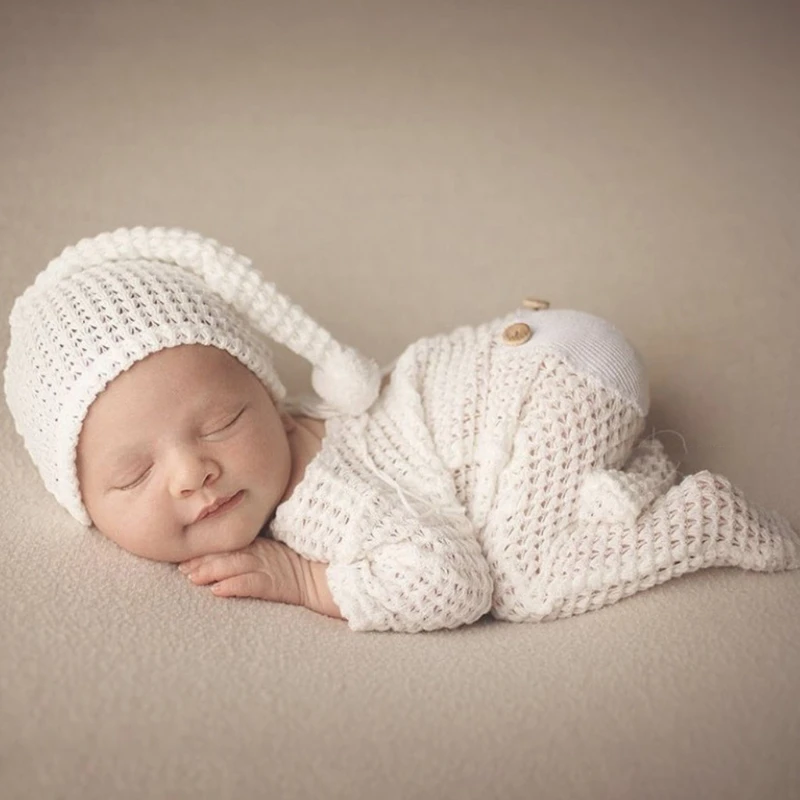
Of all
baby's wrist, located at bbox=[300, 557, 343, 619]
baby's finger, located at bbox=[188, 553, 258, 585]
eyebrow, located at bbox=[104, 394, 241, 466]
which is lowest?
baby's wrist, located at bbox=[300, 557, 343, 619]

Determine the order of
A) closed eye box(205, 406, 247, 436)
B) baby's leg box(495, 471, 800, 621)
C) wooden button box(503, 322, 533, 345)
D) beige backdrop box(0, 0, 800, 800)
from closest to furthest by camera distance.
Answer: baby's leg box(495, 471, 800, 621), closed eye box(205, 406, 247, 436), wooden button box(503, 322, 533, 345), beige backdrop box(0, 0, 800, 800)

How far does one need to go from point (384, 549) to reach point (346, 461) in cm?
18

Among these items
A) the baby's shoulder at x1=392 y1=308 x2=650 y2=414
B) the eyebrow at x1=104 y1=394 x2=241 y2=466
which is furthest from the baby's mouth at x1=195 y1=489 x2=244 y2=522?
the baby's shoulder at x1=392 y1=308 x2=650 y2=414

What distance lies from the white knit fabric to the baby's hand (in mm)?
31

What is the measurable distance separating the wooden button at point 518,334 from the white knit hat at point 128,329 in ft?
0.70

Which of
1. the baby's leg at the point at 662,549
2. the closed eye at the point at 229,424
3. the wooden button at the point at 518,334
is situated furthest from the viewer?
the wooden button at the point at 518,334

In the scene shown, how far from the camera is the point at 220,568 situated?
4.20 ft

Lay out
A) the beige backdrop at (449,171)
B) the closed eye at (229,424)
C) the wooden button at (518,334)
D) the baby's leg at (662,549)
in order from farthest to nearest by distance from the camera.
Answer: the beige backdrop at (449,171)
the wooden button at (518,334)
the closed eye at (229,424)
the baby's leg at (662,549)

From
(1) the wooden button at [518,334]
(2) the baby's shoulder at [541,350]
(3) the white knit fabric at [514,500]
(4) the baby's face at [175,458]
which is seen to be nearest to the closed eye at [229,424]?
(4) the baby's face at [175,458]

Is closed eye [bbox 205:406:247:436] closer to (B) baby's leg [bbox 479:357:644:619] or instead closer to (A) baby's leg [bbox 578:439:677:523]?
(B) baby's leg [bbox 479:357:644:619]

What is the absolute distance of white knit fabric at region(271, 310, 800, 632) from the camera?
1225 mm

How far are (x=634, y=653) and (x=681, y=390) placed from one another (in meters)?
0.67

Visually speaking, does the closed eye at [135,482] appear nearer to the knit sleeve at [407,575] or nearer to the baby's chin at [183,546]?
the baby's chin at [183,546]

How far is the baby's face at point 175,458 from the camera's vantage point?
1264 mm
